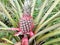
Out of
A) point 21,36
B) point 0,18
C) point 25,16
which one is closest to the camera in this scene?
point 25,16

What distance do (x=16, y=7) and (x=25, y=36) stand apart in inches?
15.0

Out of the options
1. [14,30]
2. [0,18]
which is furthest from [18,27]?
[0,18]

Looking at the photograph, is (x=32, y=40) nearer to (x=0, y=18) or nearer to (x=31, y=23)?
(x=31, y=23)

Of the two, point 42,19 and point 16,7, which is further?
point 16,7

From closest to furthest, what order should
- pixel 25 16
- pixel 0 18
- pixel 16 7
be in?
pixel 25 16
pixel 16 7
pixel 0 18

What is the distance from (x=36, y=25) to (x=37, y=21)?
4 cm

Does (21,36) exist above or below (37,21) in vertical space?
below

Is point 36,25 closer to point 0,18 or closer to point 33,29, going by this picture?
point 33,29

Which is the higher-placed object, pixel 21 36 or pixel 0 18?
pixel 0 18

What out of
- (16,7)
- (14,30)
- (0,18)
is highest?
(0,18)

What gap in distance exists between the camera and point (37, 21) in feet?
5.82

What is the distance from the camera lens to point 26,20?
1.62 meters

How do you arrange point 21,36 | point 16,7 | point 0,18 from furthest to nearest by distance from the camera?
point 0,18, point 16,7, point 21,36

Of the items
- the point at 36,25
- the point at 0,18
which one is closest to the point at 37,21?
the point at 36,25
